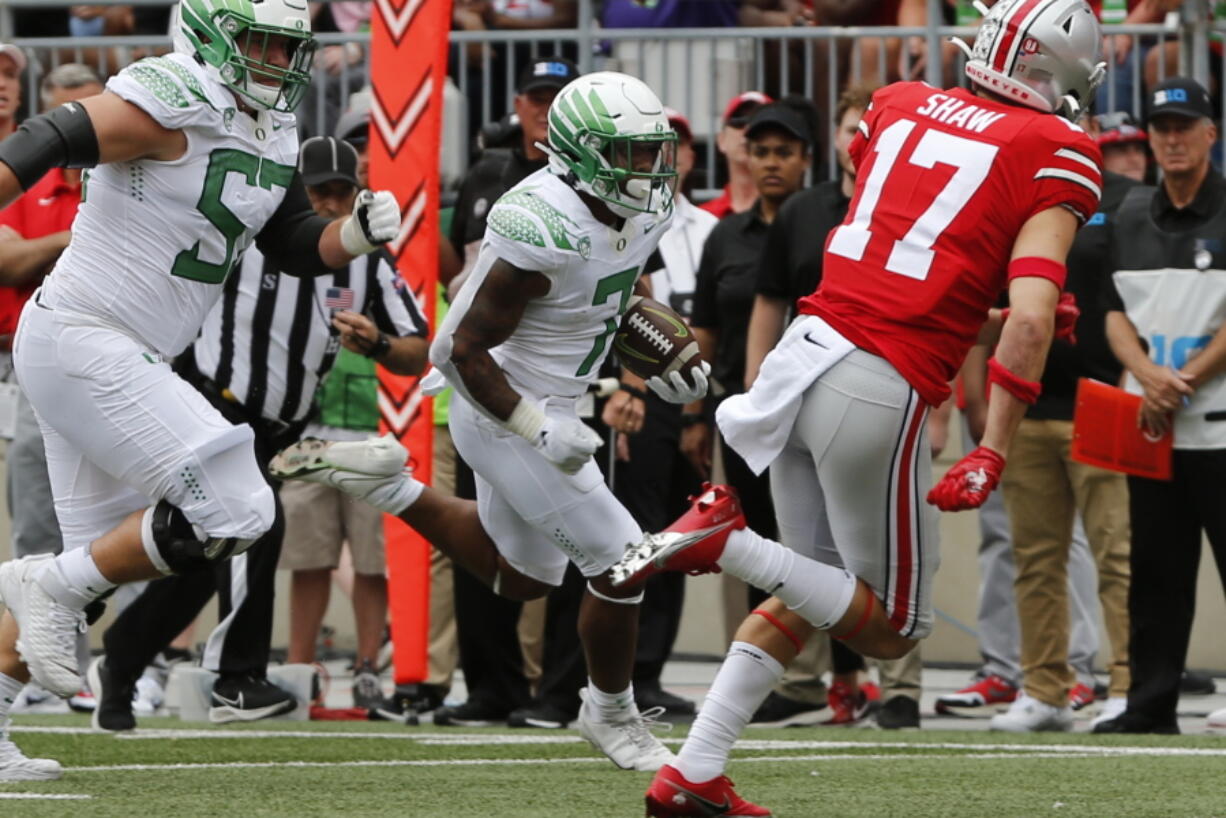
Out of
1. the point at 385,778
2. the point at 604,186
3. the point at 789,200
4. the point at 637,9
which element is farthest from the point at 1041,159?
the point at 637,9

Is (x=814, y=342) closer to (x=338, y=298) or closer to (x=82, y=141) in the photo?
(x=82, y=141)

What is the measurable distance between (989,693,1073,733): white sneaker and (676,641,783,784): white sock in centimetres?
290

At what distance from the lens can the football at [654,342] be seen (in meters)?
5.67

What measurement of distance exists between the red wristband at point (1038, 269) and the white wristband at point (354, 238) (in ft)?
5.55

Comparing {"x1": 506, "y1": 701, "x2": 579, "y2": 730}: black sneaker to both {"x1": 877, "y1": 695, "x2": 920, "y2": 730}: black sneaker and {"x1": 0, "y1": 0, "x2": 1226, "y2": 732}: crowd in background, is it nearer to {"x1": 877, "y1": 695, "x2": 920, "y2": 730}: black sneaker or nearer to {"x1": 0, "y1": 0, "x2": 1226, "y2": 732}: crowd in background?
{"x1": 0, "y1": 0, "x2": 1226, "y2": 732}: crowd in background

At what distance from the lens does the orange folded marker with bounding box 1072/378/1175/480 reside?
7090mm

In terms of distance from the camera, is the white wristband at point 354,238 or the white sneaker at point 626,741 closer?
the white wristband at point 354,238

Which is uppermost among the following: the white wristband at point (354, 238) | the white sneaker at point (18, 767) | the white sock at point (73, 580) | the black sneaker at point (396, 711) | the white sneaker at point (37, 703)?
the white wristband at point (354, 238)

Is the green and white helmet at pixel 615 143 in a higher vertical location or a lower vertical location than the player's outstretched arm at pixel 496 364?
higher

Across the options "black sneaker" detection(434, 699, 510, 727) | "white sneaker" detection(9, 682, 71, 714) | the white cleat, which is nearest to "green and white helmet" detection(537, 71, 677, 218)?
the white cleat

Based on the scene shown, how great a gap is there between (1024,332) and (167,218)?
6.72 ft

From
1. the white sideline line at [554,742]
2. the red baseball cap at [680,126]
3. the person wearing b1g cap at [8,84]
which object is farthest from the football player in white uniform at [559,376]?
the person wearing b1g cap at [8,84]

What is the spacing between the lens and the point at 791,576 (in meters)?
4.60

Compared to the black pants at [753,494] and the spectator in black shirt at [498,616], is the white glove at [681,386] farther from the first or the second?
the black pants at [753,494]
